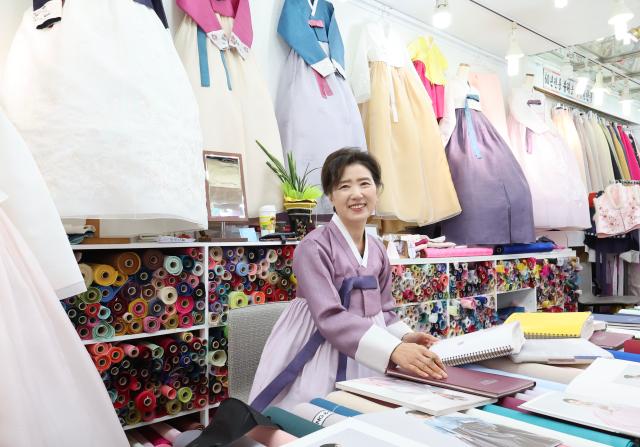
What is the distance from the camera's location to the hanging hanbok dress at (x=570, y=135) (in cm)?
434

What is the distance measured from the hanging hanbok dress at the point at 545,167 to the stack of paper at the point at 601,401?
308 cm

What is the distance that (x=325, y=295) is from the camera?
4.48 feet

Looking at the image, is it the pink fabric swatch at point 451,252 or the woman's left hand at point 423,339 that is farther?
the pink fabric swatch at point 451,252

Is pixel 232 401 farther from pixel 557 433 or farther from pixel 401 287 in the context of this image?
pixel 401 287

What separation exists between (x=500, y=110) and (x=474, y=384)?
10.8 feet

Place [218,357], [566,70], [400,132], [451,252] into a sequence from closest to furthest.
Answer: [218,357]
[451,252]
[400,132]
[566,70]

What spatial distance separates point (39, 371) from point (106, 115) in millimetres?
872

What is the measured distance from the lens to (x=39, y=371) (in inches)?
35.9

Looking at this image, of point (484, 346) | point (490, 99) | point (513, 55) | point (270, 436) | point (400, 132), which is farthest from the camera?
point (490, 99)

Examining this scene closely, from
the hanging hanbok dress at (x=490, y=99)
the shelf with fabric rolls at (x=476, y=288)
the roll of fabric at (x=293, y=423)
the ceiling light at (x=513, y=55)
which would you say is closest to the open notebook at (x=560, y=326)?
the roll of fabric at (x=293, y=423)

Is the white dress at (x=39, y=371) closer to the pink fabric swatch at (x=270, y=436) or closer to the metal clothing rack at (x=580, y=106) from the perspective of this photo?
the pink fabric swatch at (x=270, y=436)

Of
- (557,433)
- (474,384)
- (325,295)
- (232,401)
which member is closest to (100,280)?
(325,295)

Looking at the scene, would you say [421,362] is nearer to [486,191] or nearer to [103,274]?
[103,274]

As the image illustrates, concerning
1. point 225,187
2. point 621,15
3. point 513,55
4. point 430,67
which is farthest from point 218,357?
point 621,15
